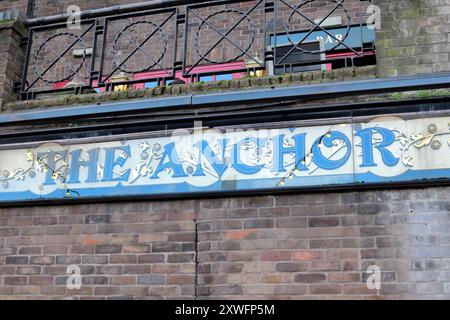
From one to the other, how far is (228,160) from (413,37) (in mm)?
1773

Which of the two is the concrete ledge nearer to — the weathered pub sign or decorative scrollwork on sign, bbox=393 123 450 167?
the weathered pub sign

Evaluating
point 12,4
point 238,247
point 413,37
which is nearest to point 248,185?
point 238,247

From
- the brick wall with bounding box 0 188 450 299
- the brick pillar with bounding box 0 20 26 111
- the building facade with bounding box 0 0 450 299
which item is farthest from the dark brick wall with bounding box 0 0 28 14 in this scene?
the brick wall with bounding box 0 188 450 299

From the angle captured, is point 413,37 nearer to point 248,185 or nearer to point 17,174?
point 248,185

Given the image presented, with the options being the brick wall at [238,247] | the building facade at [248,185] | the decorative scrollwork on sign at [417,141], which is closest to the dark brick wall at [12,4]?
the building facade at [248,185]

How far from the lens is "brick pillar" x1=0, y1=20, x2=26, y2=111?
556cm

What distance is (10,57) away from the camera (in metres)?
5.65

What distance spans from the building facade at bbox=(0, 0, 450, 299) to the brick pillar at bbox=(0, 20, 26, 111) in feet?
1.49

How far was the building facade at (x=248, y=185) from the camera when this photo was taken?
421 centimetres

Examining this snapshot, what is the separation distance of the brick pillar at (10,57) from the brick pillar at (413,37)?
3.38 metres

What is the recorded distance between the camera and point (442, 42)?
4.68 meters

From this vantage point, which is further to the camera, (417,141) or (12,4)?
(12,4)

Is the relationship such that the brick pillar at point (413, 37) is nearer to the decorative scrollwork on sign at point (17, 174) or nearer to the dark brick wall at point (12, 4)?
the decorative scrollwork on sign at point (17, 174)

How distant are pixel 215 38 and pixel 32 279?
4473mm
